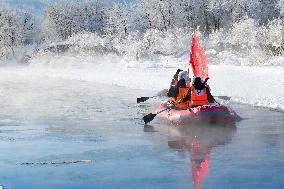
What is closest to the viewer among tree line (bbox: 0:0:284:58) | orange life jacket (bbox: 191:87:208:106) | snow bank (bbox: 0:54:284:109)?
orange life jacket (bbox: 191:87:208:106)

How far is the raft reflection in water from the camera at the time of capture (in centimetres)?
1343

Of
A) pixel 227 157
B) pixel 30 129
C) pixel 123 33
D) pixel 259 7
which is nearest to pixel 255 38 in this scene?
pixel 259 7

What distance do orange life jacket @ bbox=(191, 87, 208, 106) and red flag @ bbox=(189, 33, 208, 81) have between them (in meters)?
0.66

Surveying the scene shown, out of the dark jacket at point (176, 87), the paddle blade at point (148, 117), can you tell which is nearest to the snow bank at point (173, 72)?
the dark jacket at point (176, 87)

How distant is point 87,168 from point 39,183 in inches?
61.6

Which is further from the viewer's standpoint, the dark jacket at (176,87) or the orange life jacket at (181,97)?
the dark jacket at (176,87)

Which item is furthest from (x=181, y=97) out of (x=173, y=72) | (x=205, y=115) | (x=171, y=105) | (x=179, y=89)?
(x=173, y=72)

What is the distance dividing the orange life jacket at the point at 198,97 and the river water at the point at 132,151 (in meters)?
0.80

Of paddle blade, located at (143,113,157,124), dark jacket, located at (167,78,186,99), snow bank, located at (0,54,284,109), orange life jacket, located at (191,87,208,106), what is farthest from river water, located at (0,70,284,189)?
snow bank, located at (0,54,284,109)

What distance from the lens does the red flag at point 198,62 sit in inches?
774

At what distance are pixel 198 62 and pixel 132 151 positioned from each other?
5.61 m

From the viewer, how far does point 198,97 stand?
1906 centimetres

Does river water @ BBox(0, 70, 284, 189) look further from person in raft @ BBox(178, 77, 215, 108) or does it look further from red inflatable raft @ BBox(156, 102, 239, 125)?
person in raft @ BBox(178, 77, 215, 108)

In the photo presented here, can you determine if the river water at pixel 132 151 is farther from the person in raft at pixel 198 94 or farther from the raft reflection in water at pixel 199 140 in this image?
the person in raft at pixel 198 94
